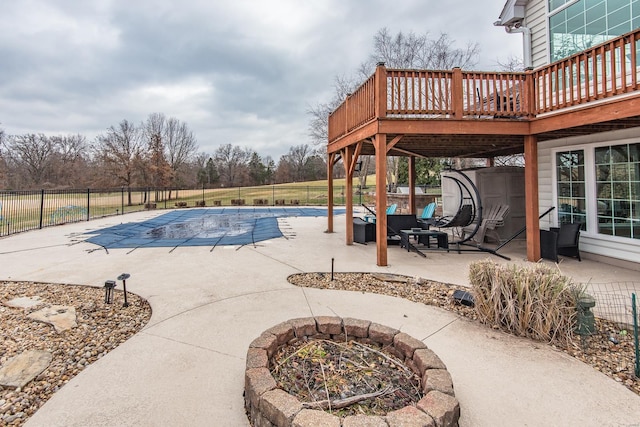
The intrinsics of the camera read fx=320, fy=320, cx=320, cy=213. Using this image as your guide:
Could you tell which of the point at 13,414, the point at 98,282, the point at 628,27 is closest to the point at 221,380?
the point at 13,414

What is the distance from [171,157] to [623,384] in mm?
38411

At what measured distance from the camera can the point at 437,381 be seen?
6.04 feet

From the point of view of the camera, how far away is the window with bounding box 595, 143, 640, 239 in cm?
502

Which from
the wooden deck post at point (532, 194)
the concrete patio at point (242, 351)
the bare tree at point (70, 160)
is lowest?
the concrete patio at point (242, 351)

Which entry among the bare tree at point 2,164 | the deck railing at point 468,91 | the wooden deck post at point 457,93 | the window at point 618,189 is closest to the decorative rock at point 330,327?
the deck railing at point 468,91

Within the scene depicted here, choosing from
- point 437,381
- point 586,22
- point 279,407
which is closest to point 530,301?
point 437,381

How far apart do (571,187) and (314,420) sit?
6821mm

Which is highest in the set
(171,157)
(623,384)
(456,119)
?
(171,157)

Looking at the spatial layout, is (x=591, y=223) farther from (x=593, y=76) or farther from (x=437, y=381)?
(x=437, y=381)

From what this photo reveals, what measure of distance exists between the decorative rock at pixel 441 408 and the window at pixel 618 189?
18.0ft

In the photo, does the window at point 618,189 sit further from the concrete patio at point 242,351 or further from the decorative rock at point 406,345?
the decorative rock at point 406,345

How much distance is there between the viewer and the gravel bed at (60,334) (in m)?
2.10

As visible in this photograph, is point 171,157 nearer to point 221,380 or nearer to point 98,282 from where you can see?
point 98,282

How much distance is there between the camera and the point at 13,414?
1918 millimetres
